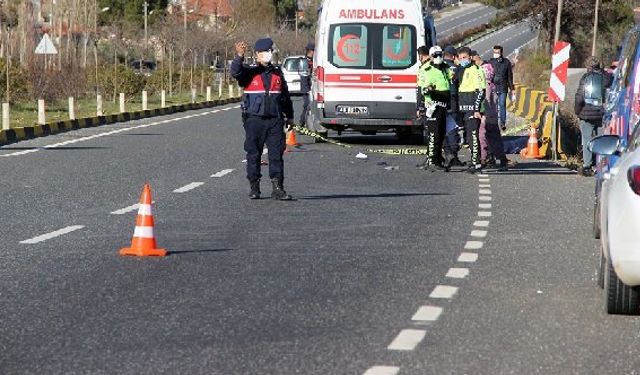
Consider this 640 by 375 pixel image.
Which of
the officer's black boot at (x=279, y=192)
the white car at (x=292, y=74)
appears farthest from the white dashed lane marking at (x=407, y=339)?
the white car at (x=292, y=74)

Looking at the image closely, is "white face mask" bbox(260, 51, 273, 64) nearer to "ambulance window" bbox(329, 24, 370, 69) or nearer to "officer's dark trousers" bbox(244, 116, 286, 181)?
"officer's dark trousers" bbox(244, 116, 286, 181)

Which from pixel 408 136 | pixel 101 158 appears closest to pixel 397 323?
pixel 101 158

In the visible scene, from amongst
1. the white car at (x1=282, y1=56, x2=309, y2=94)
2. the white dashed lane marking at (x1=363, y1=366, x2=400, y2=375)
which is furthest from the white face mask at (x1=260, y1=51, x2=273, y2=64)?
the white car at (x1=282, y1=56, x2=309, y2=94)

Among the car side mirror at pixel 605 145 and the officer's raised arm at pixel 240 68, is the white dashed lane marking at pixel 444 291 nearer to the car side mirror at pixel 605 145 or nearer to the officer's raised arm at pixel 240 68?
the car side mirror at pixel 605 145

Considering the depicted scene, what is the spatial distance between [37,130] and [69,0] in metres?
41.5

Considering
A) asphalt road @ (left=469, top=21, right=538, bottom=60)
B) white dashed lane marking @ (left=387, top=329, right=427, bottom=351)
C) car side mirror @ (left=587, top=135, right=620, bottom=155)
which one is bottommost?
asphalt road @ (left=469, top=21, right=538, bottom=60)

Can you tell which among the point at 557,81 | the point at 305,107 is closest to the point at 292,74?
the point at 305,107

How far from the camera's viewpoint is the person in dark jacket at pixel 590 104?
21625 millimetres

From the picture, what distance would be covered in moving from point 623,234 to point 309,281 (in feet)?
8.99

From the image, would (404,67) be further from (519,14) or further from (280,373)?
(519,14)

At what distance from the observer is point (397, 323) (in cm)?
913

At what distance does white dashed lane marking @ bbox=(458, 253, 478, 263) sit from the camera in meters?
12.3

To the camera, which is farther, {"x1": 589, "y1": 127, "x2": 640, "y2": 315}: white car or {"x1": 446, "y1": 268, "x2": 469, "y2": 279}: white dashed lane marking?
{"x1": 446, "y1": 268, "x2": 469, "y2": 279}: white dashed lane marking

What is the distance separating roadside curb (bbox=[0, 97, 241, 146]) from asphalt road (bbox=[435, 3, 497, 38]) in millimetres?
93004
